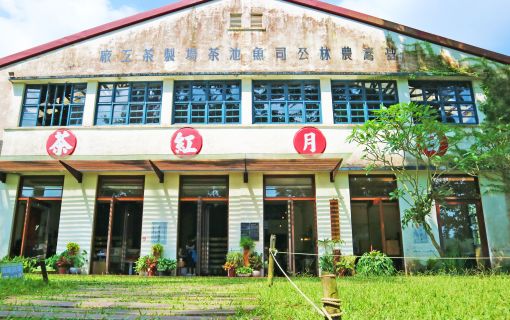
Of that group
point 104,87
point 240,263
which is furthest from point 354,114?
point 104,87

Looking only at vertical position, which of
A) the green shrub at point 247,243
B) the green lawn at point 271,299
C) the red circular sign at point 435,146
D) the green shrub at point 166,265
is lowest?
the green lawn at point 271,299

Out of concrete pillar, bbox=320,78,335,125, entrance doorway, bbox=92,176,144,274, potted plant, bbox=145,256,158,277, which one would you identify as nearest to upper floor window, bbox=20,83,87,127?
entrance doorway, bbox=92,176,144,274

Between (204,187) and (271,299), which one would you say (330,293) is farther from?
(204,187)

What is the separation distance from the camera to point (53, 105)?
13266mm

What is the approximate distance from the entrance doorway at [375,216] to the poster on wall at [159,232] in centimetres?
559

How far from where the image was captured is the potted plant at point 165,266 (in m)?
11.3

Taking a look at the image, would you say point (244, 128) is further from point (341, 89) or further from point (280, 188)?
point (341, 89)

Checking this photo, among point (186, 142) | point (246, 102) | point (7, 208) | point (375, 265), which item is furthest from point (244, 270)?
point (7, 208)

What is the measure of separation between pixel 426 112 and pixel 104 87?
987cm

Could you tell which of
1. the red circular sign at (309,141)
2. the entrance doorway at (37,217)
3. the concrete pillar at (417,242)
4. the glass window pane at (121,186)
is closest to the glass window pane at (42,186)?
the entrance doorway at (37,217)

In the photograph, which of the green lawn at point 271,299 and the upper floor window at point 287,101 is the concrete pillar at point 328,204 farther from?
the green lawn at point 271,299

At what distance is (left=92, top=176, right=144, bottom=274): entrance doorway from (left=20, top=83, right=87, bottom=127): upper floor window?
249 cm

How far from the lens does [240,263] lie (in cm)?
1134

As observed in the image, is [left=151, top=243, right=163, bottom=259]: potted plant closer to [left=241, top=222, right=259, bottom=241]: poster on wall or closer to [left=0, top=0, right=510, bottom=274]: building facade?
[left=0, top=0, right=510, bottom=274]: building facade
